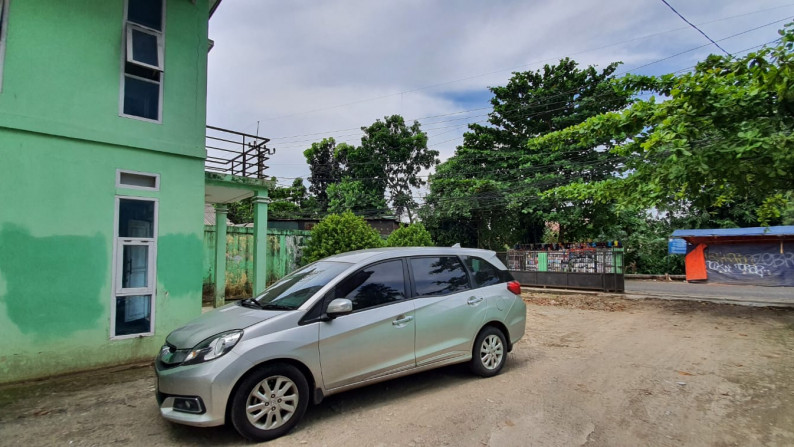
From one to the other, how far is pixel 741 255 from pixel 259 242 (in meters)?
24.8

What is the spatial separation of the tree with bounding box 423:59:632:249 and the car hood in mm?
17834

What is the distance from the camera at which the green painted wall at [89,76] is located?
5289mm

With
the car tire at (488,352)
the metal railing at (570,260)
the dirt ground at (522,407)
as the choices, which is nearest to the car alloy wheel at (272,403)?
the dirt ground at (522,407)

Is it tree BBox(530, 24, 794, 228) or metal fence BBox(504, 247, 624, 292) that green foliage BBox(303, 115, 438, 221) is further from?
tree BBox(530, 24, 794, 228)

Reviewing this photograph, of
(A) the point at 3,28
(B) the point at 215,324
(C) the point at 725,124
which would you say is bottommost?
(B) the point at 215,324

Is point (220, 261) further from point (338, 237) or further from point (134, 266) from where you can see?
point (134, 266)

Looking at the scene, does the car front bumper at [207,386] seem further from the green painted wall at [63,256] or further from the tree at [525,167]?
the tree at [525,167]

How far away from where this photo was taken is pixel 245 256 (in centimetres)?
1338

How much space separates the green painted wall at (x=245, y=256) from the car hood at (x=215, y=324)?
905 cm

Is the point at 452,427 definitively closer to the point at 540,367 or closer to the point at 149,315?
the point at 540,367

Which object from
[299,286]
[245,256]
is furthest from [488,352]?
[245,256]

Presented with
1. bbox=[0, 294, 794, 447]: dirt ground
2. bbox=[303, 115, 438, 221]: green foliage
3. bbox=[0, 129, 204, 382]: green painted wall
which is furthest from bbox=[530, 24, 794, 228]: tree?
bbox=[303, 115, 438, 221]: green foliage

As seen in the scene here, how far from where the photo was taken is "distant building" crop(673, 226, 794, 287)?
67.6ft

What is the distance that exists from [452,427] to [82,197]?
5.60 metres
